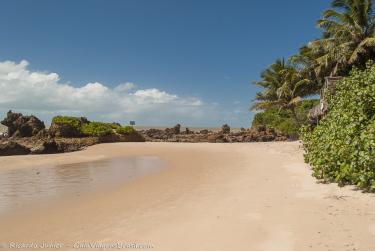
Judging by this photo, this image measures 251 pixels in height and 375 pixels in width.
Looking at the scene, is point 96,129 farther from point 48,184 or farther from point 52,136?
point 48,184

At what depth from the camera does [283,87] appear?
3206cm

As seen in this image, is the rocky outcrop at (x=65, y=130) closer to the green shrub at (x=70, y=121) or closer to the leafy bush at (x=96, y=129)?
the green shrub at (x=70, y=121)

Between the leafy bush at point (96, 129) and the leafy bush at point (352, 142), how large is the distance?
84.9 feet

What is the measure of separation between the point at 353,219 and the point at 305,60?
77.0 ft

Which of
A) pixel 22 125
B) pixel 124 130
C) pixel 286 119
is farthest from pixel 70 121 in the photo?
pixel 286 119

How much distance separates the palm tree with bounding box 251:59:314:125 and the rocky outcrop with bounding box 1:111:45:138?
20683 millimetres

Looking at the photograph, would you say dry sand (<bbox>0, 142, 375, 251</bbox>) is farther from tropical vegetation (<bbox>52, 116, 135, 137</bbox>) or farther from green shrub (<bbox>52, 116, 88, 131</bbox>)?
green shrub (<bbox>52, 116, 88, 131</bbox>)

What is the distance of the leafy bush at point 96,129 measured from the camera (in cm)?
3331

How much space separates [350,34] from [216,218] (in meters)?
19.1

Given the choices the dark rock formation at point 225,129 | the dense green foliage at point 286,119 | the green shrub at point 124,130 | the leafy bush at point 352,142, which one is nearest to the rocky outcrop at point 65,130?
the green shrub at point 124,130

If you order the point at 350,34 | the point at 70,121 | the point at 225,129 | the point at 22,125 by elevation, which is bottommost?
the point at 225,129

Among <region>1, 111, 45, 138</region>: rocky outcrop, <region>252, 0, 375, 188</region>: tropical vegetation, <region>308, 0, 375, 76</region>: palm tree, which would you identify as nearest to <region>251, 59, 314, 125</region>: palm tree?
<region>252, 0, 375, 188</region>: tropical vegetation

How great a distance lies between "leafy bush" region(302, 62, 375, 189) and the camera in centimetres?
757

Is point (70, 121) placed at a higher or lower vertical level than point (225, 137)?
higher
